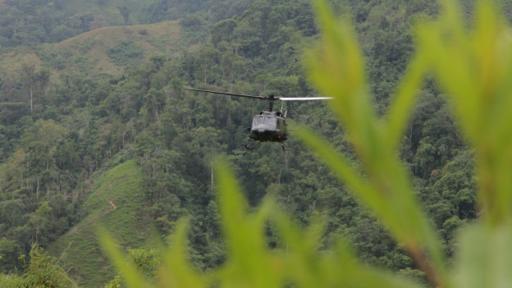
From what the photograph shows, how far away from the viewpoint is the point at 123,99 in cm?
3522

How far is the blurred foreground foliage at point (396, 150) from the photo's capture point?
0.44m

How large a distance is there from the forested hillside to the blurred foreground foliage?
18.1 meters

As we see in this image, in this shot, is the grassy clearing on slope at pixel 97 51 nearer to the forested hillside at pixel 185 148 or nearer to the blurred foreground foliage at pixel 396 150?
the forested hillside at pixel 185 148

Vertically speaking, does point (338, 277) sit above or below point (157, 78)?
above

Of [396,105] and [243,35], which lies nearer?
[396,105]

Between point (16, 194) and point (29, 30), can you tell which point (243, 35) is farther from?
point (29, 30)

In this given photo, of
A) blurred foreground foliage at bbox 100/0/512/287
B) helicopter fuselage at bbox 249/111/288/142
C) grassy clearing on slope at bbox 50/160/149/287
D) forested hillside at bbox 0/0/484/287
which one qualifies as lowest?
grassy clearing on slope at bbox 50/160/149/287

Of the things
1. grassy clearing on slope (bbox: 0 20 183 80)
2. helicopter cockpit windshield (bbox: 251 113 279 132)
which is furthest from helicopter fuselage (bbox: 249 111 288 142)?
grassy clearing on slope (bbox: 0 20 183 80)

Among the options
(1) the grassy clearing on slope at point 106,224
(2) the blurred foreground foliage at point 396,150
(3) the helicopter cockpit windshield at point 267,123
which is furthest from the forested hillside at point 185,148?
(2) the blurred foreground foliage at point 396,150

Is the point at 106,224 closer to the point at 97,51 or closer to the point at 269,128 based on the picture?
the point at 269,128

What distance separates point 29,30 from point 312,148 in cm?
6374

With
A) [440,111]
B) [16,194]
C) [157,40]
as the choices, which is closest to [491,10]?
[440,111]

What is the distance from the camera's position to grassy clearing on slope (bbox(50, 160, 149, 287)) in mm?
26484

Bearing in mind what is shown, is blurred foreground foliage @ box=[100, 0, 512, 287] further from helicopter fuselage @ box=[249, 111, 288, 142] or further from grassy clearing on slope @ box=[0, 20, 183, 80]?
grassy clearing on slope @ box=[0, 20, 183, 80]
